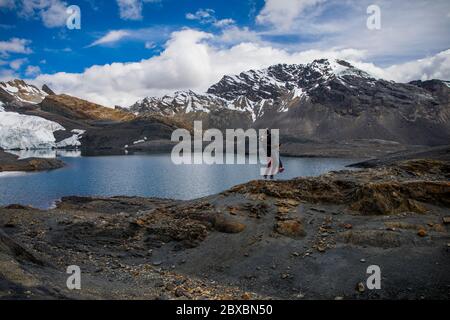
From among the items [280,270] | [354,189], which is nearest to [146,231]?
[280,270]

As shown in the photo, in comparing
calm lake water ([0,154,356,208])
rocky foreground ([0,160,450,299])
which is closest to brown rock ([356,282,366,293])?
rocky foreground ([0,160,450,299])

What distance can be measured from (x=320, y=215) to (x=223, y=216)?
17.2ft

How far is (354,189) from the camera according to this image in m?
23.3

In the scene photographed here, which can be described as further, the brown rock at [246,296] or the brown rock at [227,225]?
the brown rock at [227,225]

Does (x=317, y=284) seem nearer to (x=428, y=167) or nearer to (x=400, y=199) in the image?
(x=400, y=199)

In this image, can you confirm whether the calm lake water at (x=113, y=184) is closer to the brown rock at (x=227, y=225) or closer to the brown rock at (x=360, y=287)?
the brown rock at (x=227, y=225)

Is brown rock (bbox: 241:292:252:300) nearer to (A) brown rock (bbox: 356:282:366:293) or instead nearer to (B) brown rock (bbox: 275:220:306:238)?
(A) brown rock (bbox: 356:282:366:293)

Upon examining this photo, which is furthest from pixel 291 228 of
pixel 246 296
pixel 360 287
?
pixel 246 296

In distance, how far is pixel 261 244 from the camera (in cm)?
2014

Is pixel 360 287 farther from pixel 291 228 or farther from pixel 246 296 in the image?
pixel 291 228

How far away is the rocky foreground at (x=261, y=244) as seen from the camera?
15195 millimetres

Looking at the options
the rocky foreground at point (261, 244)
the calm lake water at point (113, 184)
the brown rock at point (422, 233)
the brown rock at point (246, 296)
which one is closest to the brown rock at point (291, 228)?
the rocky foreground at point (261, 244)

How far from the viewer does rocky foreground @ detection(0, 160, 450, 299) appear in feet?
49.9
